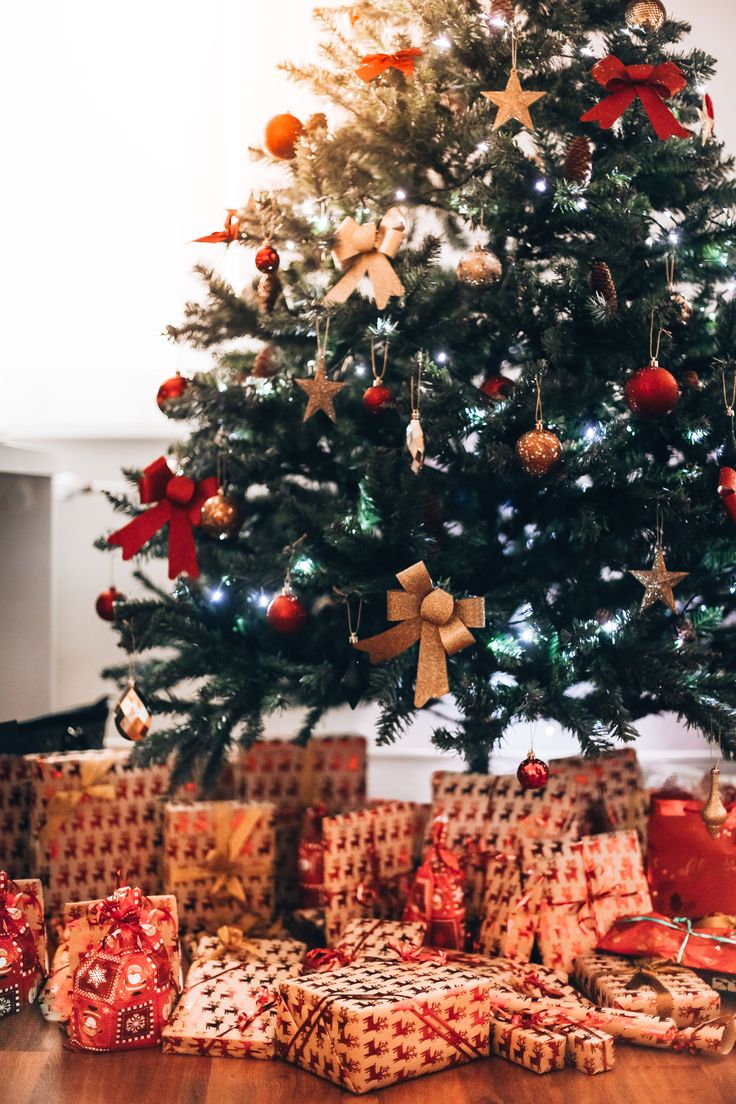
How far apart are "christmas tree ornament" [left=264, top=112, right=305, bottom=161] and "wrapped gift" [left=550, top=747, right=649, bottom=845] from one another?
971 millimetres

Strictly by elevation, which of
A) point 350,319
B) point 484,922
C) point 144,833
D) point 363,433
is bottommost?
point 484,922

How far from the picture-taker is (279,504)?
1536mm

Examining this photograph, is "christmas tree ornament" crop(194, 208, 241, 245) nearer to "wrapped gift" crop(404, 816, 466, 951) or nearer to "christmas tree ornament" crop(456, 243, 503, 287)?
"christmas tree ornament" crop(456, 243, 503, 287)

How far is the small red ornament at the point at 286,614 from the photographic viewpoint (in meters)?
1.33

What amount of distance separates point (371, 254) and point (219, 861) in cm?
92

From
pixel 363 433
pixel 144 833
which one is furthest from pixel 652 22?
pixel 144 833

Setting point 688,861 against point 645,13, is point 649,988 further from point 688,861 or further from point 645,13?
point 645,13

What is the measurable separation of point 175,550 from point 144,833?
1.61ft

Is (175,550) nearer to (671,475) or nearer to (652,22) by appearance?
(671,475)

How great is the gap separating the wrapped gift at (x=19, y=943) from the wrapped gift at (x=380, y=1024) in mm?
377

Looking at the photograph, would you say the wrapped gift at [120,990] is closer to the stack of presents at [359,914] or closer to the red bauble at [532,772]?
the stack of presents at [359,914]

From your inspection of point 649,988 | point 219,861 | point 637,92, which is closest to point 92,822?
point 219,861

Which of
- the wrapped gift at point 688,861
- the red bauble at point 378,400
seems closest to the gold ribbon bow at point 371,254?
the red bauble at point 378,400

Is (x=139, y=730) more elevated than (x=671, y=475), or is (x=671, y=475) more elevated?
(x=671, y=475)
